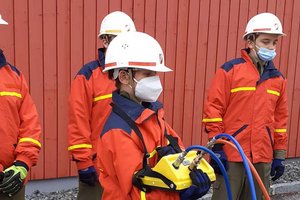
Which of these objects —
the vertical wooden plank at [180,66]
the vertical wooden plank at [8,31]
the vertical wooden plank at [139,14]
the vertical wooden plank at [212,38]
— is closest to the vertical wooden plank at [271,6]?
the vertical wooden plank at [212,38]

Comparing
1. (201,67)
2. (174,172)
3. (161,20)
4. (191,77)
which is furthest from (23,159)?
(201,67)

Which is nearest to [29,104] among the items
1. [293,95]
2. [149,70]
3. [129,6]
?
[149,70]

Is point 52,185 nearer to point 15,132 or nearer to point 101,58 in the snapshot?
point 101,58

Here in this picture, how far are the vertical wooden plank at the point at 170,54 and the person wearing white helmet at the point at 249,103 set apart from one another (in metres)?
1.91

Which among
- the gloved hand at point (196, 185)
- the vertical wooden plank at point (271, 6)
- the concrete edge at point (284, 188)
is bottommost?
the concrete edge at point (284, 188)

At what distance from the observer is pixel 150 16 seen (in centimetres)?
585

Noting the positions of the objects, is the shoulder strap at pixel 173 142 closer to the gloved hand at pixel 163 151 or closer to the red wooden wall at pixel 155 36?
the gloved hand at pixel 163 151

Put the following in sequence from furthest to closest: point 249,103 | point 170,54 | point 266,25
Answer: point 170,54
point 266,25
point 249,103

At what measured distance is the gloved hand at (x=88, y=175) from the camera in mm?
3771

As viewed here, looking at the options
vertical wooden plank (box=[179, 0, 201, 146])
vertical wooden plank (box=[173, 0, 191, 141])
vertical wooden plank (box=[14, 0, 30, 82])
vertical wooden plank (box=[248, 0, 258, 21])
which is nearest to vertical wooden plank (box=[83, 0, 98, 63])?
vertical wooden plank (box=[14, 0, 30, 82])

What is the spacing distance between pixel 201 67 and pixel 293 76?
181cm

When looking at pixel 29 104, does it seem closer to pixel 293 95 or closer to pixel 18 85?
pixel 18 85

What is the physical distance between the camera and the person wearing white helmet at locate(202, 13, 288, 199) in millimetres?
4098

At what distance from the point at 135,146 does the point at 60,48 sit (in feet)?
10.9
